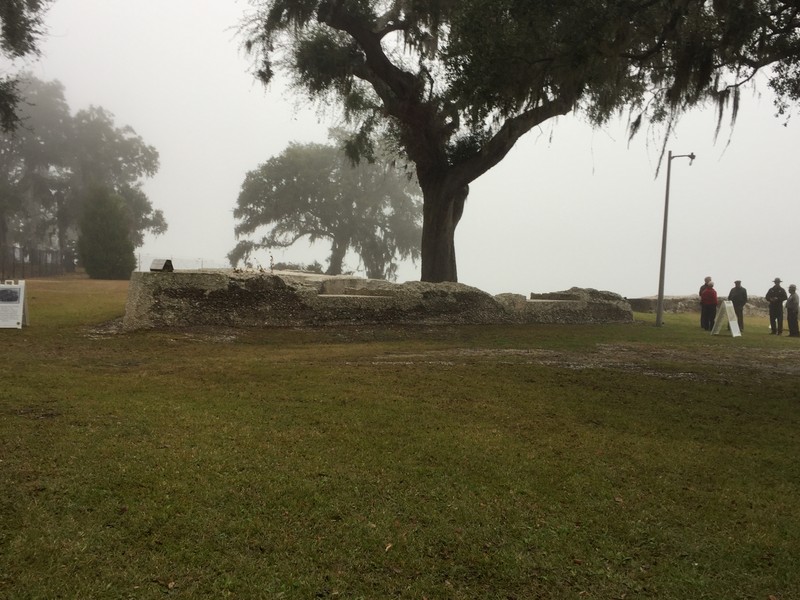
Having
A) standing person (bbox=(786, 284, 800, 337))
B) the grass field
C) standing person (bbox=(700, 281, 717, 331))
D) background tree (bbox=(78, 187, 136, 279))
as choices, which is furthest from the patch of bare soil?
background tree (bbox=(78, 187, 136, 279))

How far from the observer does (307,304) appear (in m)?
12.7

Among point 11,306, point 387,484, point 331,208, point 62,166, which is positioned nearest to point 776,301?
point 387,484

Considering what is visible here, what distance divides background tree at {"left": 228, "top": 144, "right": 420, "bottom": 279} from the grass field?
118 ft

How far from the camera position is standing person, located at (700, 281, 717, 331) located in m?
16.9

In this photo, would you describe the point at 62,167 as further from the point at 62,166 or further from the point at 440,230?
the point at 440,230

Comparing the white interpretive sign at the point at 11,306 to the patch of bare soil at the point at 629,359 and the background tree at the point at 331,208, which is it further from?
the background tree at the point at 331,208

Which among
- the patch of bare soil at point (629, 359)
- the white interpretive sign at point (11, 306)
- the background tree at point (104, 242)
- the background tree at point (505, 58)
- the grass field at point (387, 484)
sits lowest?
the grass field at point (387, 484)

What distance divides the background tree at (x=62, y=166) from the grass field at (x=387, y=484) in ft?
123

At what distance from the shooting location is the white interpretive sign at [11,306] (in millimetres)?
10477

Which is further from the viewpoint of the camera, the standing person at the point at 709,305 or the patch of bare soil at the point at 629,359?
the standing person at the point at 709,305

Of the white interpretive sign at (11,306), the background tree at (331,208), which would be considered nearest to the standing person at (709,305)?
the white interpretive sign at (11,306)

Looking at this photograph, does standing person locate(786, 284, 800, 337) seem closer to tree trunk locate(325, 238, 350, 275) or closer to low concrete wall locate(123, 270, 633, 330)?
low concrete wall locate(123, 270, 633, 330)

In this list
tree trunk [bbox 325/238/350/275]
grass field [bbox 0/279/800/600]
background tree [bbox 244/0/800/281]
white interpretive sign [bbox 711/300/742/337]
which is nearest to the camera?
grass field [bbox 0/279/800/600]

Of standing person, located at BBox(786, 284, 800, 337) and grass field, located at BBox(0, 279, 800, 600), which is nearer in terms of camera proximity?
grass field, located at BBox(0, 279, 800, 600)
